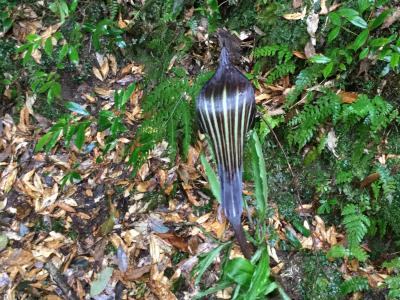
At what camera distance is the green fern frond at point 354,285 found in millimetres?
2305

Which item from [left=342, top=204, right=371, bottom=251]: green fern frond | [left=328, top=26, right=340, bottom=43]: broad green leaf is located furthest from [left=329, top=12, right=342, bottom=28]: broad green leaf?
[left=342, top=204, right=371, bottom=251]: green fern frond

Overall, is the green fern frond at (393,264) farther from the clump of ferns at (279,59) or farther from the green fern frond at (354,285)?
the clump of ferns at (279,59)

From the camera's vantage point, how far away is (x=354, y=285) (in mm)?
2320

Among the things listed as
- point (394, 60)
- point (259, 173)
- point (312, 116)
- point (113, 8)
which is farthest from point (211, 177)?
point (113, 8)

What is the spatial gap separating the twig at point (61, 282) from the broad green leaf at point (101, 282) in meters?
0.11

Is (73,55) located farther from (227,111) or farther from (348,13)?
(227,111)

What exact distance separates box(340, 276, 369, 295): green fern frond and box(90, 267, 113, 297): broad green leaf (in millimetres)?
1403

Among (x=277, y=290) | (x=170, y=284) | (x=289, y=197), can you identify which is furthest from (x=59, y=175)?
(x=277, y=290)

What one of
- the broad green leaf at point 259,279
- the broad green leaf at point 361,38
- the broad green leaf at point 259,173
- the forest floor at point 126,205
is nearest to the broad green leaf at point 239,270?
the broad green leaf at point 259,279

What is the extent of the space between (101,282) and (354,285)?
1.51 meters

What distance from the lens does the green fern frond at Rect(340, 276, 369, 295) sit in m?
2.30

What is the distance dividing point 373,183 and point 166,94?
1.30 metres

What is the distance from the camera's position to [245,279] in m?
1.60

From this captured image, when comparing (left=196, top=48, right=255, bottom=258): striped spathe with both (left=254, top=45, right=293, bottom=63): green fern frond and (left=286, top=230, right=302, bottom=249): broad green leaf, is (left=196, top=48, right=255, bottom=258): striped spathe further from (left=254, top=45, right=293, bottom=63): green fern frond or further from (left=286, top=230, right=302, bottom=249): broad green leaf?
(left=254, top=45, right=293, bottom=63): green fern frond
